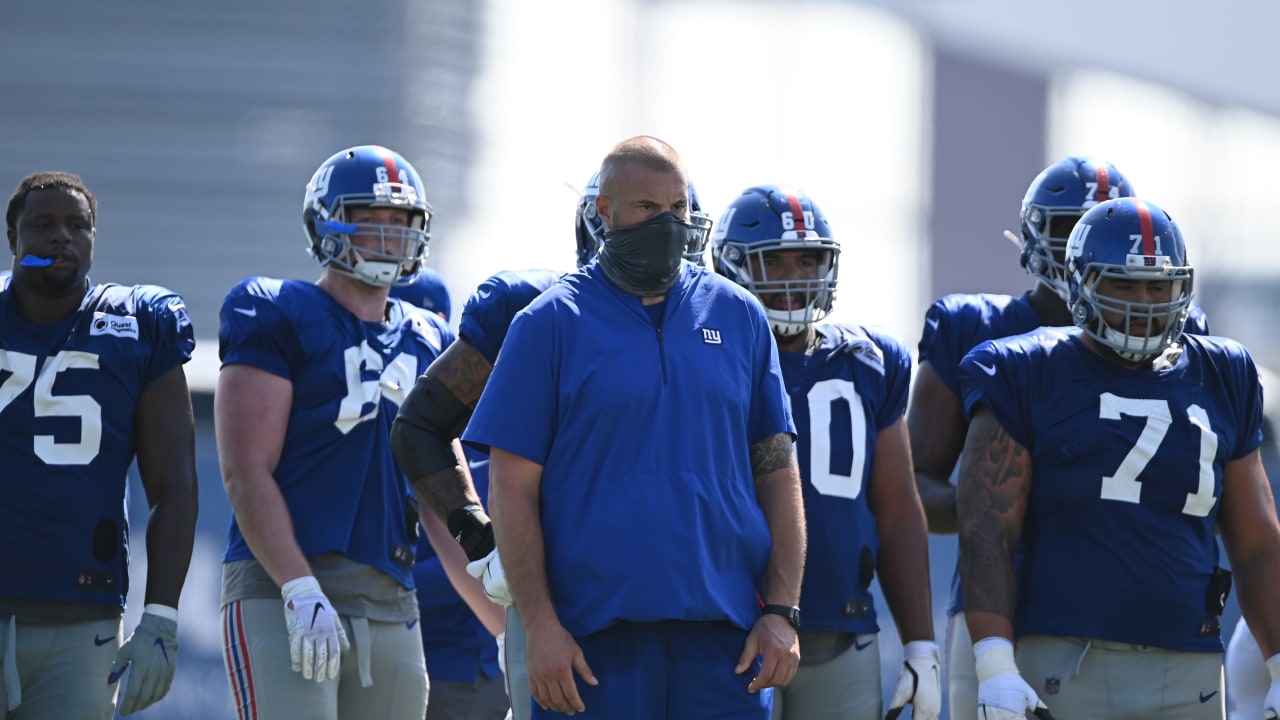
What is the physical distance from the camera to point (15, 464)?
4.07 metres

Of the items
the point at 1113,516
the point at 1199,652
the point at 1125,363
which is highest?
the point at 1125,363

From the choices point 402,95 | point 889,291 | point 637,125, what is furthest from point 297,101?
point 889,291

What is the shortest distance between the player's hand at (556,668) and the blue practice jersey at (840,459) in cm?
115

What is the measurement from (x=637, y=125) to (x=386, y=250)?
10.7 m

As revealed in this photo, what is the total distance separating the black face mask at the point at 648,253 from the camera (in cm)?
330

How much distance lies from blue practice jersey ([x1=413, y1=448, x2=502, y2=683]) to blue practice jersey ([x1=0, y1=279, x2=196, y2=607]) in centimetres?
155

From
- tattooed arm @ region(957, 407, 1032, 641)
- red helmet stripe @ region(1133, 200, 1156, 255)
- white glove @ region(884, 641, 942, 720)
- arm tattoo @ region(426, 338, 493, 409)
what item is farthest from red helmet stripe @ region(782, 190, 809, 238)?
white glove @ region(884, 641, 942, 720)

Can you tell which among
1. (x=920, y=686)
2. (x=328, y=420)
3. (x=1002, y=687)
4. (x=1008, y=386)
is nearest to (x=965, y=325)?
(x=1008, y=386)

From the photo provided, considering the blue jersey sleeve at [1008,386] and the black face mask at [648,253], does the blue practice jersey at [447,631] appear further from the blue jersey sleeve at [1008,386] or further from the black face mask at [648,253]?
the black face mask at [648,253]

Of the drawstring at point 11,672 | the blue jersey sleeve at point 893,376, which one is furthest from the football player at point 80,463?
the blue jersey sleeve at point 893,376

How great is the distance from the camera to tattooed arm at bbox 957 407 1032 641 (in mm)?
3889

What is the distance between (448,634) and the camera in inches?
222

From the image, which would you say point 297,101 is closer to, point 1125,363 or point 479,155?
point 479,155

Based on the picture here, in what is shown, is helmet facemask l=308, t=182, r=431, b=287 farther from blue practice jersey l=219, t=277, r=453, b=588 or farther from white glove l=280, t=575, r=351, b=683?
white glove l=280, t=575, r=351, b=683
